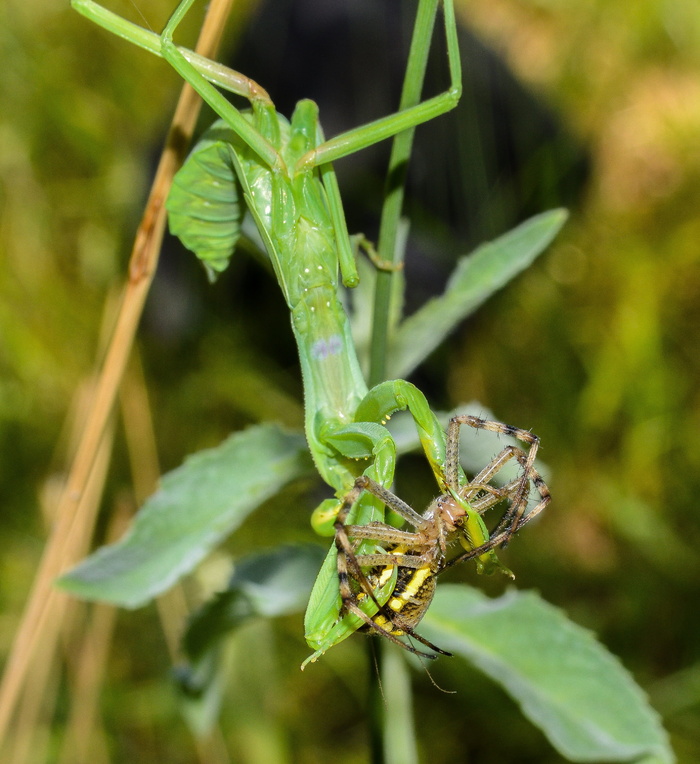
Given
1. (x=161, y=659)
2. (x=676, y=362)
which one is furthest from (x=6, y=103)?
(x=676, y=362)

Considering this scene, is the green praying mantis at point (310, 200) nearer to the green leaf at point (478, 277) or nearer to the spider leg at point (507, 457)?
the spider leg at point (507, 457)

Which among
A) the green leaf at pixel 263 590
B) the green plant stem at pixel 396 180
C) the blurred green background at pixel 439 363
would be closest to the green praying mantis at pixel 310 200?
the green plant stem at pixel 396 180

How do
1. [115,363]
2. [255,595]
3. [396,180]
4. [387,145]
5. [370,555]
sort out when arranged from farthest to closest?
[387,145] → [255,595] → [115,363] → [396,180] → [370,555]

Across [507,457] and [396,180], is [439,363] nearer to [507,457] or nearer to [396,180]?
[396,180]

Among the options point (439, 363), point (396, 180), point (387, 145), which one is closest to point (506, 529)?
point (396, 180)

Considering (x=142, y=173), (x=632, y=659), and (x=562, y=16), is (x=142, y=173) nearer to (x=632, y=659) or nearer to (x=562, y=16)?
(x=562, y=16)

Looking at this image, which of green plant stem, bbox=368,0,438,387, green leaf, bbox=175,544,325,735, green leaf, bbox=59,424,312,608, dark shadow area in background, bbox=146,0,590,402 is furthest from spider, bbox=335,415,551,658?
dark shadow area in background, bbox=146,0,590,402

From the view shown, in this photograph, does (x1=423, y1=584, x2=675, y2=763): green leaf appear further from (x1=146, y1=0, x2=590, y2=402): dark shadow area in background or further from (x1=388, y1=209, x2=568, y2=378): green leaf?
(x1=146, y1=0, x2=590, y2=402): dark shadow area in background
